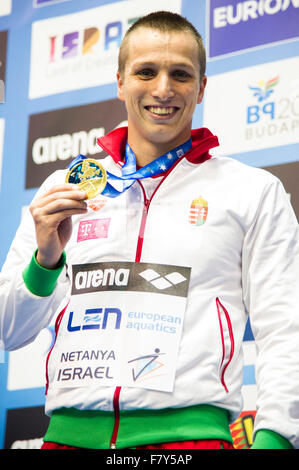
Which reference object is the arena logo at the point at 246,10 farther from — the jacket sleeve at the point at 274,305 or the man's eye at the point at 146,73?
the jacket sleeve at the point at 274,305

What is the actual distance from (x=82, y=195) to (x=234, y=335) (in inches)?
17.6

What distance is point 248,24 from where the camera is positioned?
9.46 feet

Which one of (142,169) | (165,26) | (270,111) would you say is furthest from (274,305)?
(270,111)

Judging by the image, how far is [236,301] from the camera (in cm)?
175

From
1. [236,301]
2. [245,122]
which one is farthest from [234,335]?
[245,122]

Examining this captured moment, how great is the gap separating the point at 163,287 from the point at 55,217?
28cm

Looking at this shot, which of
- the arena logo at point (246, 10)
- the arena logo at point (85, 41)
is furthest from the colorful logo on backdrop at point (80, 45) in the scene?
the arena logo at point (246, 10)

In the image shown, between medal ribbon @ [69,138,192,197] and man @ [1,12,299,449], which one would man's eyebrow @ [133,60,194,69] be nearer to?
man @ [1,12,299,449]

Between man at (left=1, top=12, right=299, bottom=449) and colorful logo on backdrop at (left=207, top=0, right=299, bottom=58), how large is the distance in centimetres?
94

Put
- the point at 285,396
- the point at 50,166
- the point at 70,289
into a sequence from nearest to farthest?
1. the point at 285,396
2. the point at 70,289
3. the point at 50,166

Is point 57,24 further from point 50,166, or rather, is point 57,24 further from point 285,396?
point 285,396

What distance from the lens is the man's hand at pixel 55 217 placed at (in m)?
1.67

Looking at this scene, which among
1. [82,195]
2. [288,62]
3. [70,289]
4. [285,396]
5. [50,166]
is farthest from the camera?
[50,166]

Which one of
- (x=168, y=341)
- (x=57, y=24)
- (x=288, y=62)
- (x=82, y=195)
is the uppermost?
(x=57, y=24)
